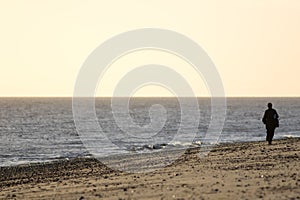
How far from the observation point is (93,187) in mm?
19203

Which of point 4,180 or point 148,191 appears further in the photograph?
point 4,180

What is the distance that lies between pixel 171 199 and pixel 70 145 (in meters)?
46.3

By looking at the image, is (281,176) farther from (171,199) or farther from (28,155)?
Answer: (28,155)

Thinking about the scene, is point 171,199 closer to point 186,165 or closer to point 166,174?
point 166,174

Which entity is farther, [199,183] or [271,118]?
[271,118]

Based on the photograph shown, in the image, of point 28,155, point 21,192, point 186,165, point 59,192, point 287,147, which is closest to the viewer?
point 59,192

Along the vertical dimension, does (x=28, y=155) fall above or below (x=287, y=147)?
below

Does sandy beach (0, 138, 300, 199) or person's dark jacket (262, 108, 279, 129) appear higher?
person's dark jacket (262, 108, 279, 129)

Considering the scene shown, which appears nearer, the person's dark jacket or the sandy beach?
the sandy beach

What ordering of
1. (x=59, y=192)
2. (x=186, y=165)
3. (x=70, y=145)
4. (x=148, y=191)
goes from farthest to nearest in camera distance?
1. (x=70, y=145)
2. (x=186, y=165)
3. (x=59, y=192)
4. (x=148, y=191)

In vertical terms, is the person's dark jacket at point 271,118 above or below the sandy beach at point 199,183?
above

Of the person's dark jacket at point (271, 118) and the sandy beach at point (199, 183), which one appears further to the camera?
the person's dark jacket at point (271, 118)

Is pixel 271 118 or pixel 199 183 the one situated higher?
pixel 271 118

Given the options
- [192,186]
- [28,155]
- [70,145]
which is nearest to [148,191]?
[192,186]
